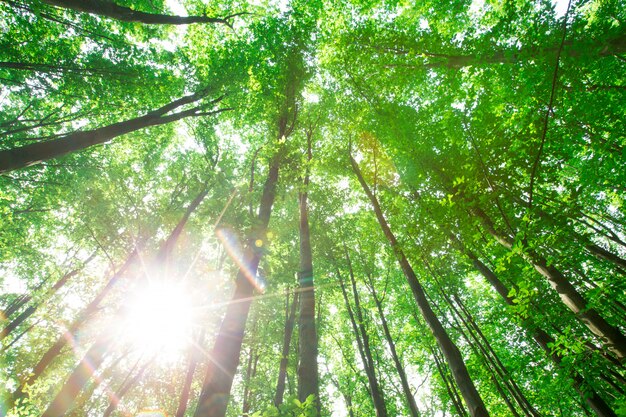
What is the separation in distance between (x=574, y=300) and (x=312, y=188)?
903cm

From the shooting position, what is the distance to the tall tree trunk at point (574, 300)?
3887mm

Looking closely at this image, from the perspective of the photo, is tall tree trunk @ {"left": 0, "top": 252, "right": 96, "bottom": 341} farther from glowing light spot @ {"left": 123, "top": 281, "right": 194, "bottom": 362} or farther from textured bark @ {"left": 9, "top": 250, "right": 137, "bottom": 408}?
glowing light spot @ {"left": 123, "top": 281, "right": 194, "bottom": 362}

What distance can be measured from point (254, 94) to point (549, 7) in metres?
8.87

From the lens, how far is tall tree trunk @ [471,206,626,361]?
389 centimetres

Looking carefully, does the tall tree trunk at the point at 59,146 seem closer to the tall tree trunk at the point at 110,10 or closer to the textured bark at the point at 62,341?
the tall tree trunk at the point at 110,10

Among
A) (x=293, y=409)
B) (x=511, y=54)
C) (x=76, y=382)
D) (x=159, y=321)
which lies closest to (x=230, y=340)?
(x=293, y=409)

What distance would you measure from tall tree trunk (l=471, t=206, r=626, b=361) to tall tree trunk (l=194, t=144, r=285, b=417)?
17.2 ft

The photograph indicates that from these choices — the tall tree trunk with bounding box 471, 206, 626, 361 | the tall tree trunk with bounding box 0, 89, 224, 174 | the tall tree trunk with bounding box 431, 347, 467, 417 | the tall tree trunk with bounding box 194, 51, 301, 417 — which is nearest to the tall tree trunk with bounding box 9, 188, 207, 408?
the tall tree trunk with bounding box 0, 89, 224, 174

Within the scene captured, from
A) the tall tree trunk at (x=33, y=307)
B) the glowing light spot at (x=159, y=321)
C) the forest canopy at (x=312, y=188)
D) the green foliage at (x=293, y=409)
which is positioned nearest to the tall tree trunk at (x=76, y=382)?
the forest canopy at (x=312, y=188)

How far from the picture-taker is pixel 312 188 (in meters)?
12.0

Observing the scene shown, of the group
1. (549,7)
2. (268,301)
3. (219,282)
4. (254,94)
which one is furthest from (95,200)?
(549,7)

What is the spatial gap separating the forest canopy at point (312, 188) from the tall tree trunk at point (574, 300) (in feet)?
0.13

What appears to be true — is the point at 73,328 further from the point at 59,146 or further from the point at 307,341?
the point at 307,341

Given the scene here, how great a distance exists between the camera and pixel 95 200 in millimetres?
11727
